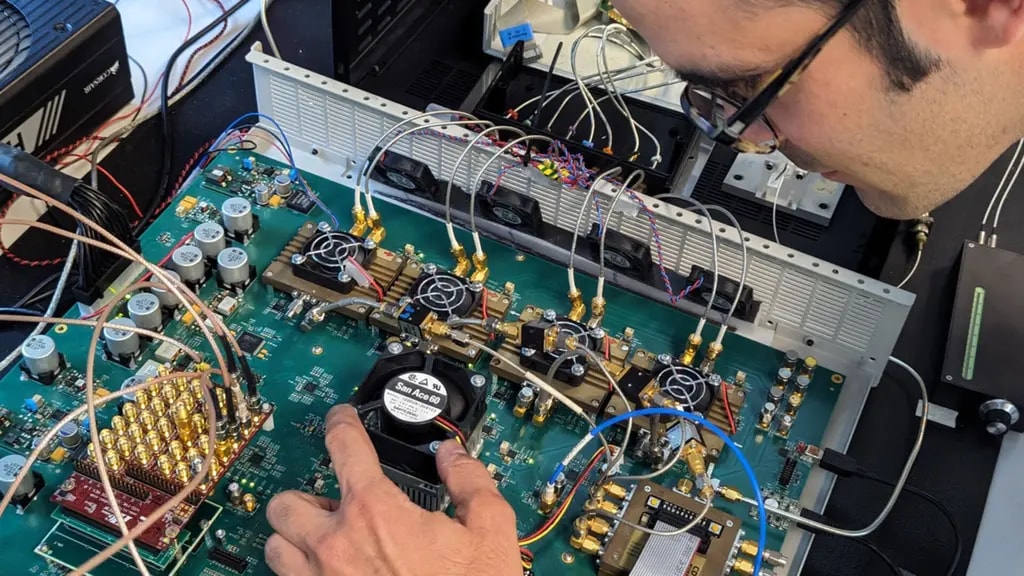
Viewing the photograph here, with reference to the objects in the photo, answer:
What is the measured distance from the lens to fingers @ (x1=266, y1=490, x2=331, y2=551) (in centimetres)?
157

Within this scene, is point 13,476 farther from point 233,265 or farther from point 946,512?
point 946,512

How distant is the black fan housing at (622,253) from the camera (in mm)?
2197

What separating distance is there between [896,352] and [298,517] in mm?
1526

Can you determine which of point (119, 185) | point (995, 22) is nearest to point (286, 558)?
point (995, 22)

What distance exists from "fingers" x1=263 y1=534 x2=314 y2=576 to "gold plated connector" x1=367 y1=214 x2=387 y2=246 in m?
0.94

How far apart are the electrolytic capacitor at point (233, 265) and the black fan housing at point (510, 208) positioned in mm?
561

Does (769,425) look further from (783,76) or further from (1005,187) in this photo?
(1005,187)

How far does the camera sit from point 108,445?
1863 millimetres

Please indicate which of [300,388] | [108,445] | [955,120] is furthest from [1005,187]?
[108,445]

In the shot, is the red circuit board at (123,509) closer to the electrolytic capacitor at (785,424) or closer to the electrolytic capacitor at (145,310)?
the electrolytic capacitor at (145,310)

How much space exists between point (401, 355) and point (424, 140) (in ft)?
2.17

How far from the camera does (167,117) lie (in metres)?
2.69

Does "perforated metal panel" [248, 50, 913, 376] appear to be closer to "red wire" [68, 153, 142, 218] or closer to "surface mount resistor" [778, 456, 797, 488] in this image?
"surface mount resistor" [778, 456, 797, 488]

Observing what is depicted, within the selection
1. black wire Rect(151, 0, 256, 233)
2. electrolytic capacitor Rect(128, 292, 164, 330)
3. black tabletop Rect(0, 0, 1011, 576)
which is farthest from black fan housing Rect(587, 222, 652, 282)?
black wire Rect(151, 0, 256, 233)
